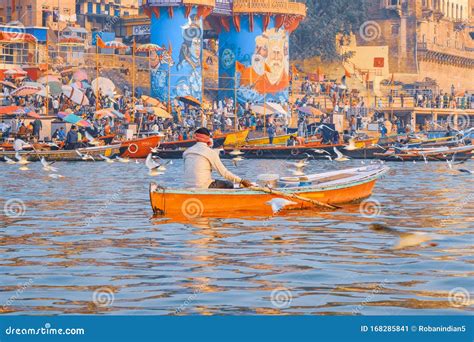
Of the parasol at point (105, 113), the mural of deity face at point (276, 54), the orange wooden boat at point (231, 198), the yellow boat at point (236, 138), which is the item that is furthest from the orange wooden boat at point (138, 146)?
the mural of deity face at point (276, 54)

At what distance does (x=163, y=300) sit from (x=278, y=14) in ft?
219

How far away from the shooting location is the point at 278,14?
255 feet

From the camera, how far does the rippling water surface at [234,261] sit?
465 inches

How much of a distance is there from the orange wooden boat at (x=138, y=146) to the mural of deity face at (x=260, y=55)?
90.4 feet

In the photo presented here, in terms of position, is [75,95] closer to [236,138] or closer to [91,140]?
[91,140]

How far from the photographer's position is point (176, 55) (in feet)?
228

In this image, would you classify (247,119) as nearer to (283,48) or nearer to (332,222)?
(283,48)

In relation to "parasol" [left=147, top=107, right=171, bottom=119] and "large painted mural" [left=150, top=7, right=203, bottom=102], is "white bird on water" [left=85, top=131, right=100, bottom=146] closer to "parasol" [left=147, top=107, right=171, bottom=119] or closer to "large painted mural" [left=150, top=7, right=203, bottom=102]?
"parasol" [left=147, top=107, right=171, bottom=119]

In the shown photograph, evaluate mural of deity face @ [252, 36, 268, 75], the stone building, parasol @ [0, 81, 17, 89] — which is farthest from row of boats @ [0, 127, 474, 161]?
the stone building

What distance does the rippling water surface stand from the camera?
465 inches

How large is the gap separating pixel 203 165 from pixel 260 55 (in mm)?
56976

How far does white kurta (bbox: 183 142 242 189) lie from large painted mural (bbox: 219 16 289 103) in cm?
5425

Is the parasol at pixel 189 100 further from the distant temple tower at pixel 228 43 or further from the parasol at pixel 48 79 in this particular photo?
the parasol at pixel 48 79
